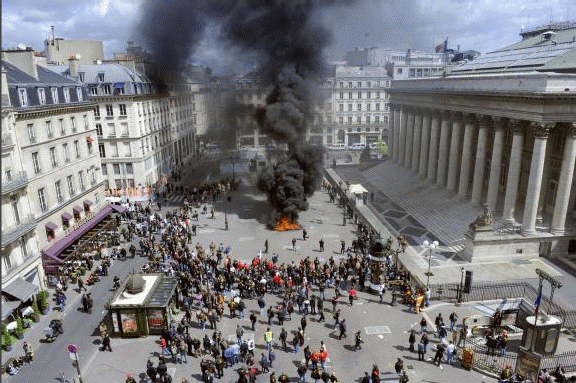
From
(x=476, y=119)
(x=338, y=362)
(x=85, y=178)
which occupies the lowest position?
(x=338, y=362)

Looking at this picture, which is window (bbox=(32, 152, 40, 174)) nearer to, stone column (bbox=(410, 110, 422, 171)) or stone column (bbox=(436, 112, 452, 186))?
stone column (bbox=(436, 112, 452, 186))

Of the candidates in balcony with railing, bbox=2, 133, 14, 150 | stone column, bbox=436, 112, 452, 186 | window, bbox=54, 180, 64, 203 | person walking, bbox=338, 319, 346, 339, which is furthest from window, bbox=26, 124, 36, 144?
stone column, bbox=436, 112, 452, 186

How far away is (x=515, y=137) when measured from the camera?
3366 centimetres

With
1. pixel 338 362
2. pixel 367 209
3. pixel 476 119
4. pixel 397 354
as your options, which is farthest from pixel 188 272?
pixel 476 119

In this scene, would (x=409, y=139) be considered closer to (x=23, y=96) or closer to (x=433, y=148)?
(x=433, y=148)

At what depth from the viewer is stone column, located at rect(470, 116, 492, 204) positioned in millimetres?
37750

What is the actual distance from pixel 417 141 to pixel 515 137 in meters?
19.3

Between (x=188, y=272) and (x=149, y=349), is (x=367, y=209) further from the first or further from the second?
(x=149, y=349)

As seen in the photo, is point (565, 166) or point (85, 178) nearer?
point (565, 166)

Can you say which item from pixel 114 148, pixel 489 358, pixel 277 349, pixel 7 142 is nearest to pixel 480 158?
pixel 489 358

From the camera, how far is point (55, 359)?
2170 centimetres

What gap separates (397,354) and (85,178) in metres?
31.1

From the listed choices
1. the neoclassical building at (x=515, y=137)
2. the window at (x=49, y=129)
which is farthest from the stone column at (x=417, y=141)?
the window at (x=49, y=129)

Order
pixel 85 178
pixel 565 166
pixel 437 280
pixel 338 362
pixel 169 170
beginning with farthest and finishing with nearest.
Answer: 1. pixel 169 170
2. pixel 85 178
3. pixel 565 166
4. pixel 437 280
5. pixel 338 362
